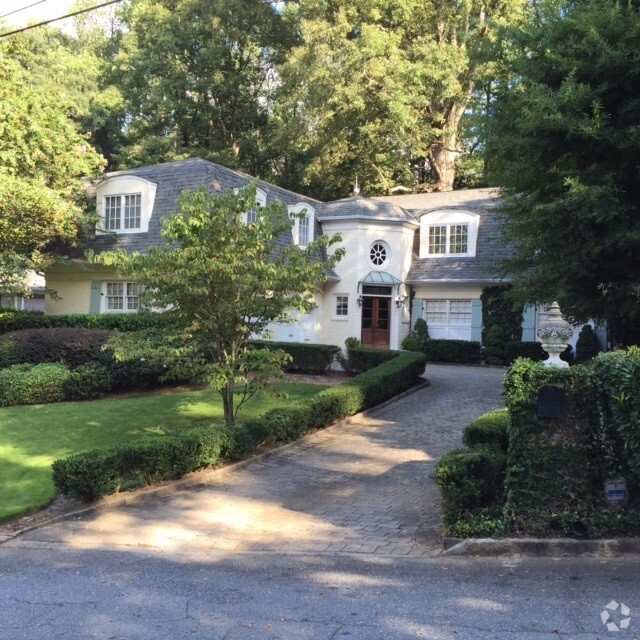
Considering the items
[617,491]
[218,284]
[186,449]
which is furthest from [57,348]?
[617,491]

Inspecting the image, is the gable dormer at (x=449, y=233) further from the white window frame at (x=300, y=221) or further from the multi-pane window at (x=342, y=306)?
the white window frame at (x=300, y=221)

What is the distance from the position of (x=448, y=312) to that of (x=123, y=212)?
13092 mm

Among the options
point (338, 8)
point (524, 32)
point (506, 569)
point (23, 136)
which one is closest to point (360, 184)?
point (338, 8)

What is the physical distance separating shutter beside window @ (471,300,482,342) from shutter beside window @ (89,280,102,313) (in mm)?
14018

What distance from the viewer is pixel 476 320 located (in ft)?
85.7

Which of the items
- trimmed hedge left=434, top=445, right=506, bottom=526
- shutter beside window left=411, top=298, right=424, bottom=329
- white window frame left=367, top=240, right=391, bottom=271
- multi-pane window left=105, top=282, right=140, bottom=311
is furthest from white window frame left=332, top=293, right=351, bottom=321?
trimmed hedge left=434, top=445, right=506, bottom=526

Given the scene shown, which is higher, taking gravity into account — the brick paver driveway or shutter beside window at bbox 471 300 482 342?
shutter beside window at bbox 471 300 482 342

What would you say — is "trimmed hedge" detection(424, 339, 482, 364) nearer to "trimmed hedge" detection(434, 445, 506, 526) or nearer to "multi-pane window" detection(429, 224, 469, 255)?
"multi-pane window" detection(429, 224, 469, 255)

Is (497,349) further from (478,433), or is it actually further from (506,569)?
(506,569)

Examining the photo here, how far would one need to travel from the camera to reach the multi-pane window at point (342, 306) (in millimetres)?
26953

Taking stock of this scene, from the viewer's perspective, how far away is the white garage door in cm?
2667

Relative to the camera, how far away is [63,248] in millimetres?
24016

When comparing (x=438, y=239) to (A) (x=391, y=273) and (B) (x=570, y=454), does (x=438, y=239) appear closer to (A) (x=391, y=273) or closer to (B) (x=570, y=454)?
(A) (x=391, y=273)

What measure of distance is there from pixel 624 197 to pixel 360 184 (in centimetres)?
2533
